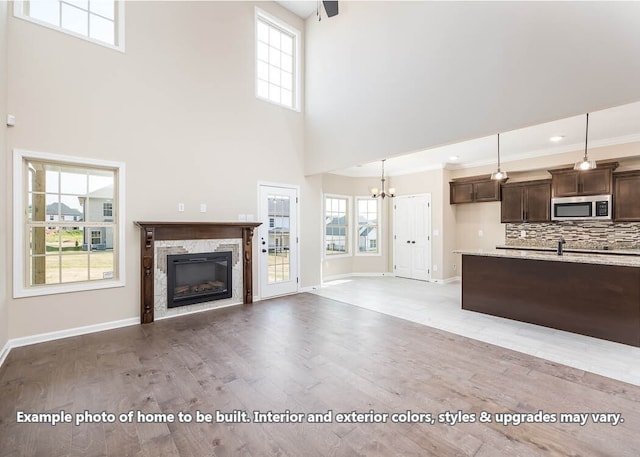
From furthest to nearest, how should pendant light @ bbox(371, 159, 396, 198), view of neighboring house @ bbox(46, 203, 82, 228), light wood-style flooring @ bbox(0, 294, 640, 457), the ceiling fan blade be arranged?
pendant light @ bbox(371, 159, 396, 198) → view of neighboring house @ bbox(46, 203, 82, 228) → the ceiling fan blade → light wood-style flooring @ bbox(0, 294, 640, 457)

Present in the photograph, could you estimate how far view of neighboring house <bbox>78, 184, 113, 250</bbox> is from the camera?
3893mm

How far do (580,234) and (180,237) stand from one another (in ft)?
24.0

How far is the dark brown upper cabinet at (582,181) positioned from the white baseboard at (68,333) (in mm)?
7645

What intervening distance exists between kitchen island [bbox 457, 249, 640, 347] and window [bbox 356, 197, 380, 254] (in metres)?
3.50

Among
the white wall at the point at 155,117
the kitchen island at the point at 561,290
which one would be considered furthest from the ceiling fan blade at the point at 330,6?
the kitchen island at the point at 561,290

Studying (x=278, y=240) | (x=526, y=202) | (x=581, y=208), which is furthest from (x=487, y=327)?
(x=278, y=240)

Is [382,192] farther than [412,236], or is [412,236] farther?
[412,236]

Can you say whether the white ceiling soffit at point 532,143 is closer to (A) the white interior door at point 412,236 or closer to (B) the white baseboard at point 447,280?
(A) the white interior door at point 412,236

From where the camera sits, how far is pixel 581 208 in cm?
552

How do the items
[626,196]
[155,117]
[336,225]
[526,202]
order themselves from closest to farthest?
[155,117] < [626,196] < [526,202] < [336,225]

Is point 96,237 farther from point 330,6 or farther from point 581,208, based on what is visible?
point 581,208

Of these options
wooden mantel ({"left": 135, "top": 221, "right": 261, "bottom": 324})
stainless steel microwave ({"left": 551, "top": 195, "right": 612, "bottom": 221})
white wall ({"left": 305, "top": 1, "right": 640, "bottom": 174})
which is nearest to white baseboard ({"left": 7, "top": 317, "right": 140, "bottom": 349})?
wooden mantel ({"left": 135, "top": 221, "right": 261, "bottom": 324})

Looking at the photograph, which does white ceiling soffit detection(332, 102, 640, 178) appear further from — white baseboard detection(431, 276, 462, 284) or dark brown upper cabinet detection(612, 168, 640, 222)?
white baseboard detection(431, 276, 462, 284)

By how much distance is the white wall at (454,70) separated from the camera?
112 inches
